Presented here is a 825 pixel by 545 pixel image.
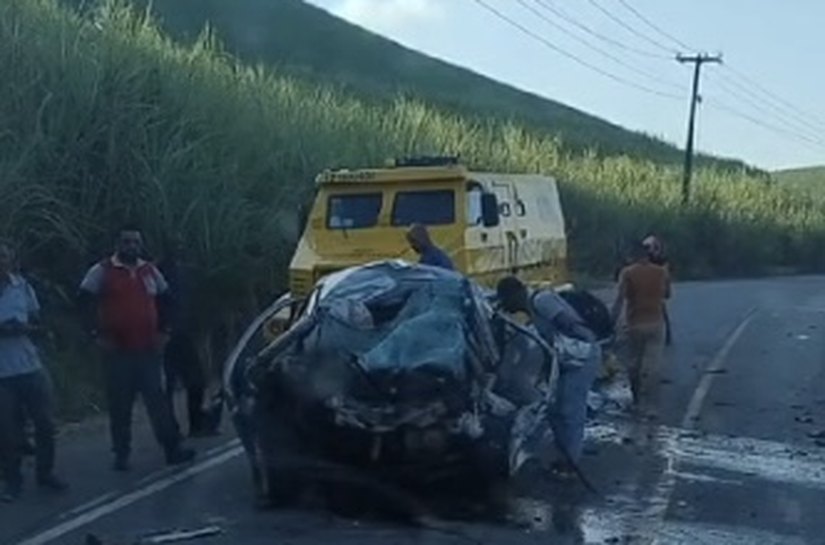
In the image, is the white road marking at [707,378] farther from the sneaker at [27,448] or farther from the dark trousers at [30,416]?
the dark trousers at [30,416]

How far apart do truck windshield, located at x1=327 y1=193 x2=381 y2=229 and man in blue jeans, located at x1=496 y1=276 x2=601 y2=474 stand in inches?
267

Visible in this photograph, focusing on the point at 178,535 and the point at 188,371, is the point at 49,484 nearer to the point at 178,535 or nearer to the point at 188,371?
the point at 178,535

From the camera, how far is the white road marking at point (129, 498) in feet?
31.0

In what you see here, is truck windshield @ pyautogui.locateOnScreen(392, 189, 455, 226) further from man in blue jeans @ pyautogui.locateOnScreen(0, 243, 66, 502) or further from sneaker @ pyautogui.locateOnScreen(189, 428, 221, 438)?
man in blue jeans @ pyautogui.locateOnScreen(0, 243, 66, 502)

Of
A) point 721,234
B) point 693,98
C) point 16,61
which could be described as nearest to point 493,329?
point 16,61

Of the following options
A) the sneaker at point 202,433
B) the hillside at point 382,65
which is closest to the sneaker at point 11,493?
the sneaker at point 202,433

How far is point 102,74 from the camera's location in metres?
18.7

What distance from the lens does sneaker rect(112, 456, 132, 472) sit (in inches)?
475

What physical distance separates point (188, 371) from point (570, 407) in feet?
11.8

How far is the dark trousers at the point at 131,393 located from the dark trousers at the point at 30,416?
92 cm

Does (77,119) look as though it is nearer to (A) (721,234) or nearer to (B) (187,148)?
(B) (187,148)

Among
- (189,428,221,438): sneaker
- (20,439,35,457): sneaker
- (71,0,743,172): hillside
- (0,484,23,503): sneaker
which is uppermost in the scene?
(71,0,743,172): hillside

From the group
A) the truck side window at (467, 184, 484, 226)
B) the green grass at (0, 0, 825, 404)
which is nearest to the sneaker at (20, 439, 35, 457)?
the green grass at (0, 0, 825, 404)

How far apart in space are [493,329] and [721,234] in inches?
2219
